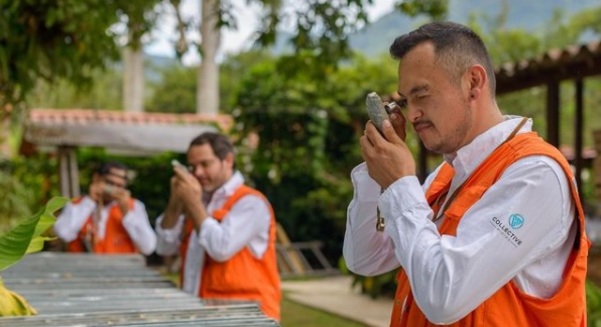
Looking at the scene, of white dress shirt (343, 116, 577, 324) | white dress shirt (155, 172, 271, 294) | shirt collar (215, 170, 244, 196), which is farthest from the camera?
shirt collar (215, 170, 244, 196)

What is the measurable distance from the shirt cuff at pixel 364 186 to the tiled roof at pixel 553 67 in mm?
A: 5046

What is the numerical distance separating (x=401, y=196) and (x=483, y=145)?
0.26 metres

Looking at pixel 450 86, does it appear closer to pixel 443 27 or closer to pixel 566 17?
pixel 443 27

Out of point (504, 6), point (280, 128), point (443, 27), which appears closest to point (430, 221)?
point (443, 27)

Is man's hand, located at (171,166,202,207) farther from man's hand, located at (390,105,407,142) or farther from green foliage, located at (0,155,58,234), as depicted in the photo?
green foliage, located at (0,155,58,234)

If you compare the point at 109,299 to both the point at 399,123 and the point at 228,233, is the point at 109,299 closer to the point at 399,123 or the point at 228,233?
the point at 228,233

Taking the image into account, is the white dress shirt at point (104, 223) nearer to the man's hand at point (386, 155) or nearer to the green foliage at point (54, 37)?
the green foliage at point (54, 37)

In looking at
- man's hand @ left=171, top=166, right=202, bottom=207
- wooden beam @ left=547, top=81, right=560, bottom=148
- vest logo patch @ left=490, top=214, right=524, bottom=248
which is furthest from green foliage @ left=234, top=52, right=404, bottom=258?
vest logo patch @ left=490, top=214, right=524, bottom=248

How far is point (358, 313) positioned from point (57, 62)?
472 centimetres

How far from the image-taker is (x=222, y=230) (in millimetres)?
4184

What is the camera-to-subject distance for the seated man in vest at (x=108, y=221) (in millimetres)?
6180

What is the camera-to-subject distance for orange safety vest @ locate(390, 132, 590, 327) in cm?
201

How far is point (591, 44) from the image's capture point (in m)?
7.14

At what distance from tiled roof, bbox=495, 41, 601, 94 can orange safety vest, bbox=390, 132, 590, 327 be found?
524cm
